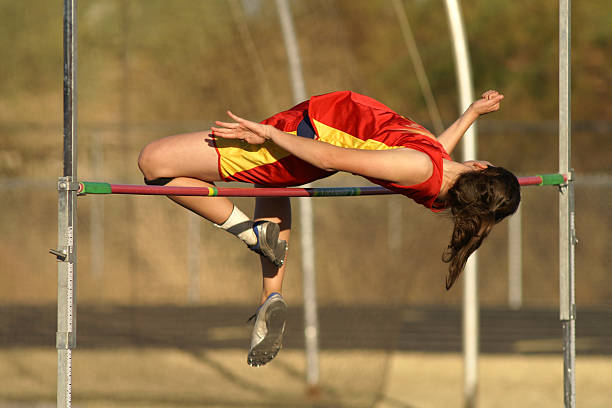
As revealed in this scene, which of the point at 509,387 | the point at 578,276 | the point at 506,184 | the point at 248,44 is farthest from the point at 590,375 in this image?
the point at 578,276

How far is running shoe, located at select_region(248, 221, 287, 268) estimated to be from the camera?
4.66 m

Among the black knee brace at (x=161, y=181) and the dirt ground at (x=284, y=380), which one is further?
the dirt ground at (x=284, y=380)

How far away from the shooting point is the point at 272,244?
15.4 ft

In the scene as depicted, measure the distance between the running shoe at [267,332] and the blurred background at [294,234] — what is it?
3.39 metres

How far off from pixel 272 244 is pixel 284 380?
4.23 meters

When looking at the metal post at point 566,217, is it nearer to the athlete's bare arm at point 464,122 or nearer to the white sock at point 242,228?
the athlete's bare arm at point 464,122

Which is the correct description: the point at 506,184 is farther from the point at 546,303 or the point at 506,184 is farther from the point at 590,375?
the point at 546,303

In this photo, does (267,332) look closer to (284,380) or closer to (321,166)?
(321,166)

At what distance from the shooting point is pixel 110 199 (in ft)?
54.2

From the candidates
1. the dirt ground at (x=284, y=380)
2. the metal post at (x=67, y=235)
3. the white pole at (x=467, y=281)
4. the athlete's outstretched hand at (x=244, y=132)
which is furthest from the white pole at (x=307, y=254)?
the metal post at (x=67, y=235)

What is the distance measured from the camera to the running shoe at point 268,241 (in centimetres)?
466

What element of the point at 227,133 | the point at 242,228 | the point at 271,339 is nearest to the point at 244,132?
the point at 227,133

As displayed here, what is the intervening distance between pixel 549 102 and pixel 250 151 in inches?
671

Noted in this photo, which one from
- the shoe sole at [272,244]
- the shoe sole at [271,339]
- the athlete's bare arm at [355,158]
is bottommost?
the shoe sole at [271,339]
